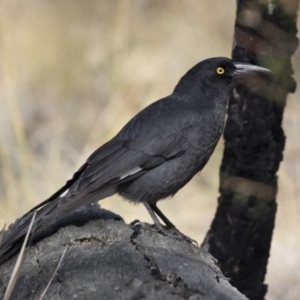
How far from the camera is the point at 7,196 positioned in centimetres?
757

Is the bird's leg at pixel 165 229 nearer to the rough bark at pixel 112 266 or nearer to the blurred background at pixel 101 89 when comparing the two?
the rough bark at pixel 112 266

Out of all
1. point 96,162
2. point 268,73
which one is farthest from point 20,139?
point 268,73

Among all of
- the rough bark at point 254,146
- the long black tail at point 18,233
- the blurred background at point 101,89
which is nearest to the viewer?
the long black tail at point 18,233

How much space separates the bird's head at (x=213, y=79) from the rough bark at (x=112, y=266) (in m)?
1.49

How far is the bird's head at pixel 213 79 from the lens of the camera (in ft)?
18.1

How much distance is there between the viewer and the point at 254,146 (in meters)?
5.44

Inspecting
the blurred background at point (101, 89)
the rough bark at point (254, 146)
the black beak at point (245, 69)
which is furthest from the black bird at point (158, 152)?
the blurred background at point (101, 89)

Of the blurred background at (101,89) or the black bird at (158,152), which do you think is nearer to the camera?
the black bird at (158,152)

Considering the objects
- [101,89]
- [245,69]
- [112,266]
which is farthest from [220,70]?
[101,89]

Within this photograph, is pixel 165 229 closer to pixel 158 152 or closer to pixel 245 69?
pixel 158 152

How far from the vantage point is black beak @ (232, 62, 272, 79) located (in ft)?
17.0

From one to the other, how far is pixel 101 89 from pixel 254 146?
5.15 metres

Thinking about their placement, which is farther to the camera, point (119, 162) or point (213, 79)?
point (213, 79)

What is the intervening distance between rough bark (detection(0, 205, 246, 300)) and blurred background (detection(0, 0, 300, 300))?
264 centimetres
